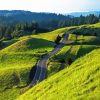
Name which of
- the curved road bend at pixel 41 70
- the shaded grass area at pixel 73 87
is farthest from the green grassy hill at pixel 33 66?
the curved road bend at pixel 41 70

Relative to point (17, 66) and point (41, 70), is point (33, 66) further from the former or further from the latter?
point (17, 66)

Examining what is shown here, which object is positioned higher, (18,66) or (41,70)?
(41,70)

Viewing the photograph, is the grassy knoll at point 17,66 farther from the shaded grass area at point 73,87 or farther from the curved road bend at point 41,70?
the shaded grass area at point 73,87

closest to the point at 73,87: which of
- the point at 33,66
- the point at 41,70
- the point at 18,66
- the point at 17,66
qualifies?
the point at 41,70

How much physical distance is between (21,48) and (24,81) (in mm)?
44740

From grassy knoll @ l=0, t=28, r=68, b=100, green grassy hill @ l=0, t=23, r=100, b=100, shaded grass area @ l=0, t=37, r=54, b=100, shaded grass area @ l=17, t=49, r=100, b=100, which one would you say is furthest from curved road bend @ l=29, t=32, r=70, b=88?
shaded grass area @ l=17, t=49, r=100, b=100

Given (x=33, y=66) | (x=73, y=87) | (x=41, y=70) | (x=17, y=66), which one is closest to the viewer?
(x=73, y=87)

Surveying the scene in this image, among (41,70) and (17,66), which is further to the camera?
(17,66)

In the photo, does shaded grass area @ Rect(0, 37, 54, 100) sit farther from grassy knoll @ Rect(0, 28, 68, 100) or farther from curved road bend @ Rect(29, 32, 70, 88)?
curved road bend @ Rect(29, 32, 70, 88)

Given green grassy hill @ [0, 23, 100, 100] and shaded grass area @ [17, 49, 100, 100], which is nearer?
shaded grass area @ [17, 49, 100, 100]

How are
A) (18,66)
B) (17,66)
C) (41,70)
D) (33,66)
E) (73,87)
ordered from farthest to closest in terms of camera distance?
1. (17,66)
2. (18,66)
3. (33,66)
4. (41,70)
5. (73,87)

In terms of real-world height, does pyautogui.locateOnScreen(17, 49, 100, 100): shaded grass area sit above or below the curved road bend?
above


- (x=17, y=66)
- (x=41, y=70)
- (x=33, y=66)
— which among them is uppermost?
(x=33, y=66)

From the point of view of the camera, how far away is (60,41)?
135375 mm
